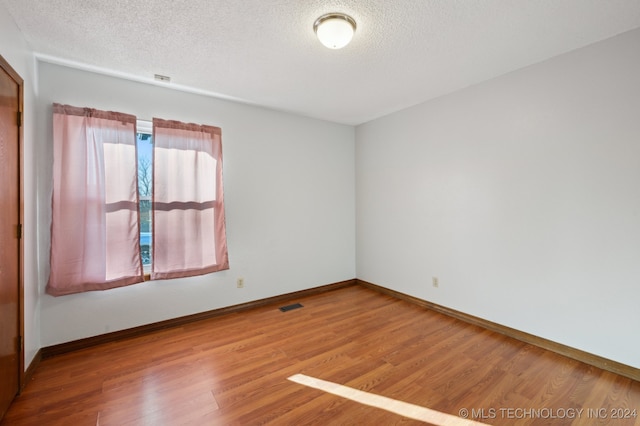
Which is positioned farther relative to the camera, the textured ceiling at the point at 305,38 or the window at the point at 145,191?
the window at the point at 145,191

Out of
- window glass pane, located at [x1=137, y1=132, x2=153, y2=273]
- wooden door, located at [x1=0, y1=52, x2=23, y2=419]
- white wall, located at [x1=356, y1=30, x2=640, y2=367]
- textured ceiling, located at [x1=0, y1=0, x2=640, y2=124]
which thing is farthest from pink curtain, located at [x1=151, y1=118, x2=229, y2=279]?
white wall, located at [x1=356, y1=30, x2=640, y2=367]

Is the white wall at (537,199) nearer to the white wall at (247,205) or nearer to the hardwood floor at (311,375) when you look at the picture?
the hardwood floor at (311,375)

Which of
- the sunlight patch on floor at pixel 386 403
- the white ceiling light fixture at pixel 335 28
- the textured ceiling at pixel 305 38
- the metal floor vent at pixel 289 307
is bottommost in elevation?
the sunlight patch on floor at pixel 386 403

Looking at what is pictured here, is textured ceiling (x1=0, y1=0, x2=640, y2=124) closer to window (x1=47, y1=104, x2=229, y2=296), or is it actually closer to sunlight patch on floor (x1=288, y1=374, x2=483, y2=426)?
window (x1=47, y1=104, x2=229, y2=296)

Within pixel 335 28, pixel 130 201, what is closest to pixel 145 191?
pixel 130 201

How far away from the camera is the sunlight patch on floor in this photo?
5.37 feet

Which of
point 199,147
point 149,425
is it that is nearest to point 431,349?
point 149,425

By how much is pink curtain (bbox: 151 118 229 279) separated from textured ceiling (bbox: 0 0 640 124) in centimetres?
56

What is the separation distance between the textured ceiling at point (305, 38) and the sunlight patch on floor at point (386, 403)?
100 inches

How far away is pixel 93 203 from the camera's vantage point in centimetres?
247

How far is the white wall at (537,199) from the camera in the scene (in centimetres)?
206

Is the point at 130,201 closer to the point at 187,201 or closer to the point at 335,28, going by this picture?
the point at 187,201

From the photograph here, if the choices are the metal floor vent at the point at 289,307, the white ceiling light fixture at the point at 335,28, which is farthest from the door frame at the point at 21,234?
the metal floor vent at the point at 289,307

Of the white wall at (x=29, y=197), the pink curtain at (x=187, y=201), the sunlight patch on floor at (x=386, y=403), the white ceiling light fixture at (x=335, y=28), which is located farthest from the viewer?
the pink curtain at (x=187, y=201)
